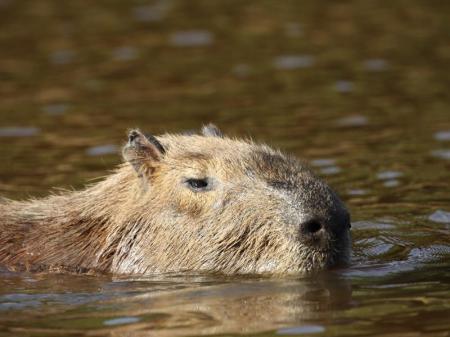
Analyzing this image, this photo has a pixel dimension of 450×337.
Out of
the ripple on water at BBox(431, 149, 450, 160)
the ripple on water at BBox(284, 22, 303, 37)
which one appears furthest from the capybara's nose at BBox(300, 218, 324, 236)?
the ripple on water at BBox(284, 22, 303, 37)

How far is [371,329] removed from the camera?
7918 millimetres

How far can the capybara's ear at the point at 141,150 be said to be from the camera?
1000 cm

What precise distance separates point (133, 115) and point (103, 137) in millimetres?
1098

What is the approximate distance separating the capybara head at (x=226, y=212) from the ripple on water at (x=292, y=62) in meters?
7.78

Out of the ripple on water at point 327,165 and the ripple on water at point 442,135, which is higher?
the ripple on water at point 442,135

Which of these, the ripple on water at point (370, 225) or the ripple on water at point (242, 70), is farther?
the ripple on water at point (242, 70)

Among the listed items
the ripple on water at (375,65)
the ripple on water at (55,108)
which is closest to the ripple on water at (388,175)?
the ripple on water at (375,65)

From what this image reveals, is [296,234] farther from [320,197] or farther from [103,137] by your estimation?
[103,137]

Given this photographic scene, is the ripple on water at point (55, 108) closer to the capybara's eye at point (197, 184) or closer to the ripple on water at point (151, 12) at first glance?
the ripple on water at point (151, 12)

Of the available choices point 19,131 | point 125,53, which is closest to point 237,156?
point 19,131

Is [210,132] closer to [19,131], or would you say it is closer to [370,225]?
[370,225]

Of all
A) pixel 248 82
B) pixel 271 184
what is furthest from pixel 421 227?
pixel 248 82

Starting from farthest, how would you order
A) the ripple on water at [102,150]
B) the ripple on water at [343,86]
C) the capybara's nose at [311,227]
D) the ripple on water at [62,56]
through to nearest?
the ripple on water at [62,56] → the ripple on water at [343,86] → the ripple on water at [102,150] → the capybara's nose at [311,227]

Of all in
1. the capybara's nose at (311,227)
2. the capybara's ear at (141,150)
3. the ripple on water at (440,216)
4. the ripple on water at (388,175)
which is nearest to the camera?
the capybara's nose at (311,227)
